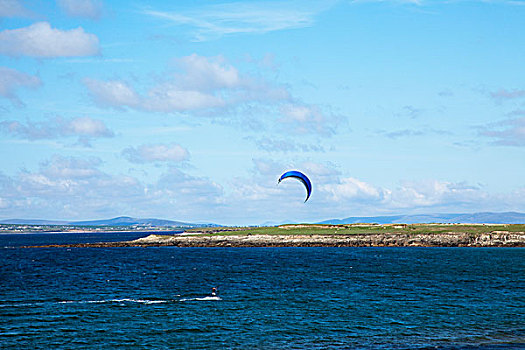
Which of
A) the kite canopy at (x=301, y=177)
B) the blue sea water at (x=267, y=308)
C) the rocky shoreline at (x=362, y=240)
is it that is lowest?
the blue sea water at (x=267, y=308)

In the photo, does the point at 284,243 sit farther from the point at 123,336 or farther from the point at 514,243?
the point at 123,336

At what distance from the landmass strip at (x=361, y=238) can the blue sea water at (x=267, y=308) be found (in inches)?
2652

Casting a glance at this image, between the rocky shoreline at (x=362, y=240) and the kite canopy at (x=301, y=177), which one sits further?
the rocky shoreline at (x=362, y=240)

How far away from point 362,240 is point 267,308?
113 metres

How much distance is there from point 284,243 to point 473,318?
11786 centimetres

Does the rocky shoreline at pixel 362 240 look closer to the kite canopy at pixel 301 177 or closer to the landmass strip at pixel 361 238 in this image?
the landmass strip at pixel 361 238

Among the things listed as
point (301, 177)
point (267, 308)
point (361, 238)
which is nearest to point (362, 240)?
point (361, 238)

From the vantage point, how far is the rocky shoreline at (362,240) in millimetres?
157663

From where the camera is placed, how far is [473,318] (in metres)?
49.9

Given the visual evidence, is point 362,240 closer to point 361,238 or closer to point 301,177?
point 361,238

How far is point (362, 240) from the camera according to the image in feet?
536

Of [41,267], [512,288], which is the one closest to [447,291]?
[512,288]

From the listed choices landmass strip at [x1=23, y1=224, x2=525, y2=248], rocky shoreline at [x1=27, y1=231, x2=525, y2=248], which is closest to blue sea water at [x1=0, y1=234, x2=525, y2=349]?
rocky shoreline at [x1=27, y1=231, x2=525, y2=248]

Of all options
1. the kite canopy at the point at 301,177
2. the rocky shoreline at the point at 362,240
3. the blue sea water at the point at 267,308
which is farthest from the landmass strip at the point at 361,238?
the kite canopy at the point at 301,177
